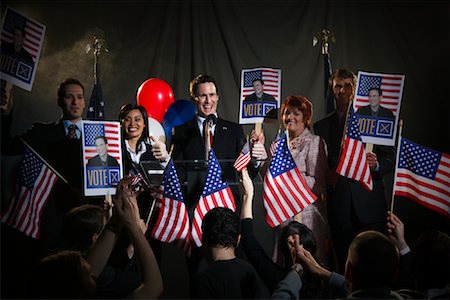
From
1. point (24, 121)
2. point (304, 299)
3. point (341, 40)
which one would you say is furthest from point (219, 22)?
→ point (304, 299)

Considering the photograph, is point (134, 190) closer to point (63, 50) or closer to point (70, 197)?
point (70, 197)

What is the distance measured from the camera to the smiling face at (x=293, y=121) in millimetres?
5270

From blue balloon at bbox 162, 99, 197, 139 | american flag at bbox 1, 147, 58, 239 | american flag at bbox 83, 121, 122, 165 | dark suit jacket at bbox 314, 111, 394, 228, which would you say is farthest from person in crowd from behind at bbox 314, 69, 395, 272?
american flag at bbox 1, 147, 58, 239

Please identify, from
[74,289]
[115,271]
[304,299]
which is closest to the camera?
[74,289]

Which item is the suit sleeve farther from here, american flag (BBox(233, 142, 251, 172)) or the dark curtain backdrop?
american flag (BBox(233, 142, 251, 172))

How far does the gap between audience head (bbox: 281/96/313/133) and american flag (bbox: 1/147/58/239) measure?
6.41 ft

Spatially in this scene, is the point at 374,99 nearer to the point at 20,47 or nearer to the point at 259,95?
the point at 259,95

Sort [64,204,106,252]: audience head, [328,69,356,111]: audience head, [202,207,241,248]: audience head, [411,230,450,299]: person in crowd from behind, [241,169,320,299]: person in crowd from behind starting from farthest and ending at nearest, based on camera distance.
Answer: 1. [328,69,356,111]: audience head
2. [241,169,320,299]: person in crowd from behind
3. [64,204,106,252]: audience head
4. [202,207,241,248]: audience head
5. [411,230,450,299]: person in crowd from behind

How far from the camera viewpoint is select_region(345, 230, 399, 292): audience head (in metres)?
3.14

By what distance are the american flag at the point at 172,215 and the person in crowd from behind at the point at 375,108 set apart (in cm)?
164

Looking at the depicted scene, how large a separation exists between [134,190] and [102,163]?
0.34m

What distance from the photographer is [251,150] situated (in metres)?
5.23

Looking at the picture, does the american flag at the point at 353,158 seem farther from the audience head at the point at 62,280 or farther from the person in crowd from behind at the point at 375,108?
the audience head at the point at 62,280

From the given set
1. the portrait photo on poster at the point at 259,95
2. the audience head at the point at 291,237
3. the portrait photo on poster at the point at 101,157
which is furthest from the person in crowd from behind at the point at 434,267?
the portrait photo on poster at the point at 101,157
